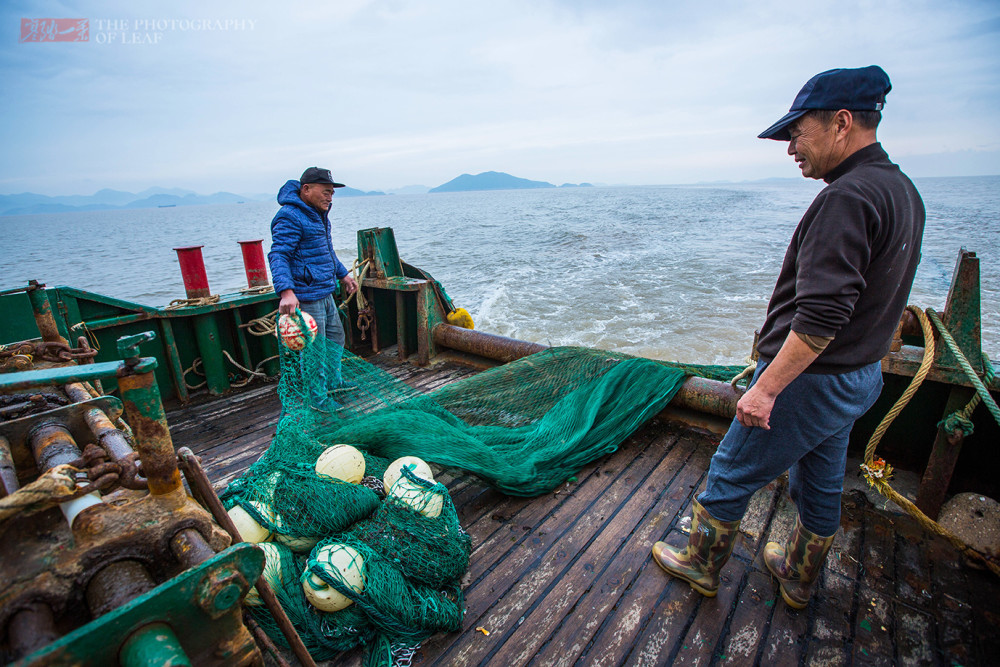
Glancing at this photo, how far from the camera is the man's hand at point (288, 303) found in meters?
3.59

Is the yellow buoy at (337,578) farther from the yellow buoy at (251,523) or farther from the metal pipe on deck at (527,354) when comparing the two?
the metal pipe on deck at (527,354)

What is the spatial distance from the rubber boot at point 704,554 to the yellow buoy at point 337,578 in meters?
1.40

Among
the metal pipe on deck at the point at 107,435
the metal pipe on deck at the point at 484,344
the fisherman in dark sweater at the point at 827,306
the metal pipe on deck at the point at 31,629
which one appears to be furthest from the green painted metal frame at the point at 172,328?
the fisherman in dark sweater at the point at 827,306

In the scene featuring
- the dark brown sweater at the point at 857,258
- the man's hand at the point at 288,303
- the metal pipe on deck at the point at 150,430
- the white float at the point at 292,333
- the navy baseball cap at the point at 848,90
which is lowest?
the white float at the point at 292,333

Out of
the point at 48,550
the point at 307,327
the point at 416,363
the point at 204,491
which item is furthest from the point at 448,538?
the point at 416,363

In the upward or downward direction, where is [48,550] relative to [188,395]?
upward

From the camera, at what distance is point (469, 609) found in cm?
219

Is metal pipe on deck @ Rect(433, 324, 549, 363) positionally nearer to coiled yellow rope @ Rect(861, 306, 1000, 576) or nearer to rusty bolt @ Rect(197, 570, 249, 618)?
coiled yellow rope @ Rect(861, 306, 1000, 576)

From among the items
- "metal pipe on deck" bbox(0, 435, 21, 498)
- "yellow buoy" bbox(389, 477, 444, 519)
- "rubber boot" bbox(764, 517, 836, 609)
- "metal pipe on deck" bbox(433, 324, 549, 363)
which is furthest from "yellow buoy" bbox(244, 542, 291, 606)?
"metal pipe on deck" bbox(433, 324, 549, 363)

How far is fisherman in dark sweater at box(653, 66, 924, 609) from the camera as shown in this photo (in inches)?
59.2

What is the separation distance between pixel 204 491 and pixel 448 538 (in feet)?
3.55

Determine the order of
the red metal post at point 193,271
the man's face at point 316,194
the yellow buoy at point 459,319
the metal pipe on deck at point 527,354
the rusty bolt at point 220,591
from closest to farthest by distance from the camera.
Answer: the rusty bolt at point 220,591
the metal pipe on deck at point 527,354
the man's face at point 316,194
the red metal post at point 193,271
the yellow buoy at point 459,319

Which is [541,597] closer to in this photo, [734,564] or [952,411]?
[734,564]

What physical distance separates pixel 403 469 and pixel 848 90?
2377 mm
